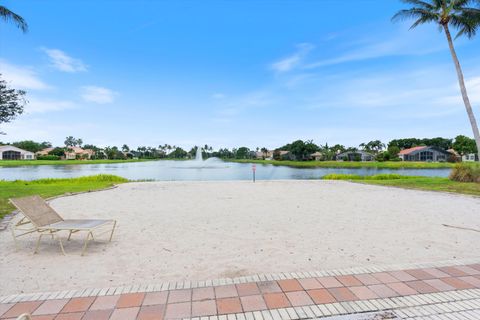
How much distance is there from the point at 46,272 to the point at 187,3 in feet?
51.1

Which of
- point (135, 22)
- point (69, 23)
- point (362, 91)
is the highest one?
point (135, 22)

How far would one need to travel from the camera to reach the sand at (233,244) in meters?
3.44

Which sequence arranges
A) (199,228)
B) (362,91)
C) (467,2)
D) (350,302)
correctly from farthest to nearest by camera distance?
(362,91) → (467,2) → (199,228) → (350,302)

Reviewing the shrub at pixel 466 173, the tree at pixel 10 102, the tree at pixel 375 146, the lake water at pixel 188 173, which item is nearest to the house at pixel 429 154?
the tree at pixel 375 146

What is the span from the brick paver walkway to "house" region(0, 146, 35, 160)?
114305 mm

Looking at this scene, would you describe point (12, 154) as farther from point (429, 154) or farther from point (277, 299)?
point (429, 154)

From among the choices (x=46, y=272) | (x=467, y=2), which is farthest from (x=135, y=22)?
(x=467, y=2)

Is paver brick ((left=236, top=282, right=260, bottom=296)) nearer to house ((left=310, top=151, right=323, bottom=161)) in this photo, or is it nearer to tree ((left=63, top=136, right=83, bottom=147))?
house ((left=310, top=151, right=323, bottom=161))

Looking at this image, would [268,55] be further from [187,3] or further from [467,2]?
[467,2]

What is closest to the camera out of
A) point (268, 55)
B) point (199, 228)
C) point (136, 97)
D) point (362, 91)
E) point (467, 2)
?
point (199, 228)

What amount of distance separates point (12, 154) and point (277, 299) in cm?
11828

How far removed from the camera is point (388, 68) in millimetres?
19266

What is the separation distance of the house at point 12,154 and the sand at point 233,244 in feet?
357

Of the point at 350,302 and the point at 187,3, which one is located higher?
the point at 187,3
